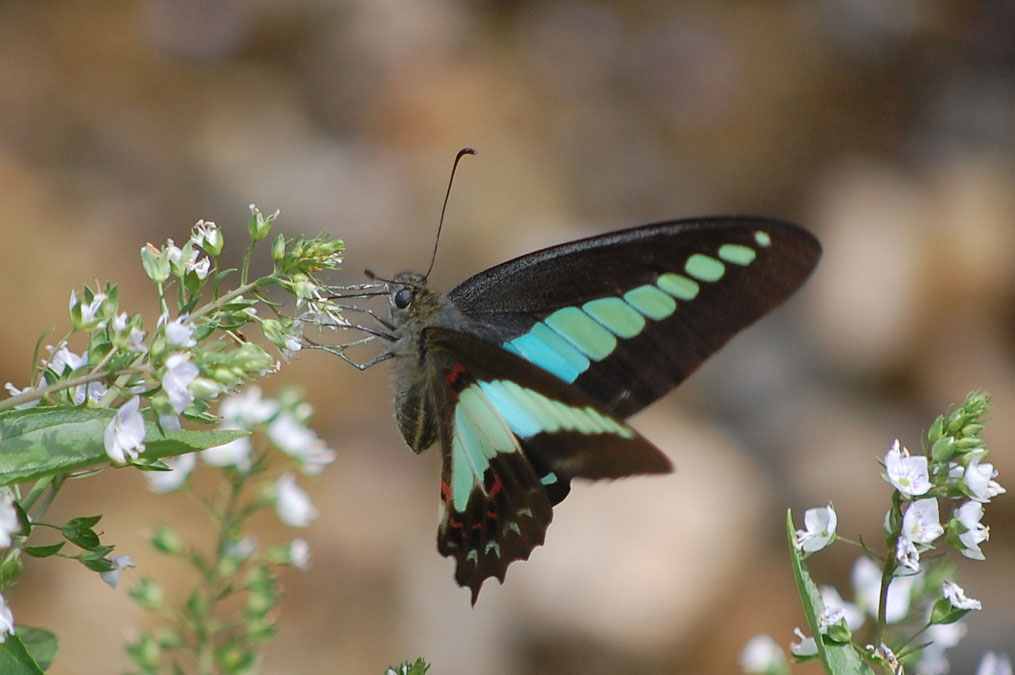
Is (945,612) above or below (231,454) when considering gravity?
below

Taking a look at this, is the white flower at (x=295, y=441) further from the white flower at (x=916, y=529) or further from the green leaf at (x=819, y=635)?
the white flower at (x=916, y=529)

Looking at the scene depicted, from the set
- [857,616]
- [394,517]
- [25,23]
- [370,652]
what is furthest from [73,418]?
[25,23]

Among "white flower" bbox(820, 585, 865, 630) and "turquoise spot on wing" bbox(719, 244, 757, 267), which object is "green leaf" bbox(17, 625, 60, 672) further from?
"turquoise spot on wing" bbox(719, 244, 757, 267)

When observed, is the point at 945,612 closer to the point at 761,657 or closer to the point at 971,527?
the point at 971,527

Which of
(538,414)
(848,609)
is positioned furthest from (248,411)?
(848,609)

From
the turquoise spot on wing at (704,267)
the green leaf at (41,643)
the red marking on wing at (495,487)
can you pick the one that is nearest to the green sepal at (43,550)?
the green leaf at (41,643)

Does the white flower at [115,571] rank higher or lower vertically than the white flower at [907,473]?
higher
